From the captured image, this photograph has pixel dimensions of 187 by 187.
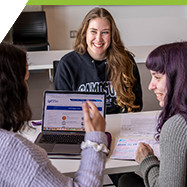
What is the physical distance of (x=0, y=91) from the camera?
1.02 meters

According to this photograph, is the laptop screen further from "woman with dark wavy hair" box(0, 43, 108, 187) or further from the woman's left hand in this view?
"woman with dark wavy hair" box(0, 43, 108, 187)

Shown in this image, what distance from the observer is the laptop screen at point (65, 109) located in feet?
5.62

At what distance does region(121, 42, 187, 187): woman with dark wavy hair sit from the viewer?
Result: 3.70 ft

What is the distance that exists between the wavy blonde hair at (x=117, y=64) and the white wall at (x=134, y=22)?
3490mm

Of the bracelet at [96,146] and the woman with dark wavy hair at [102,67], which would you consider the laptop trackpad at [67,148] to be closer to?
the bracelet at [96,146]

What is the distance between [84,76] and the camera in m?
2.23

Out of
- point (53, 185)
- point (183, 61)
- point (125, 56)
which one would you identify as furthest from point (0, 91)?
point (125, 56)

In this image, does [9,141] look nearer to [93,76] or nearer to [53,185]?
[53,185]

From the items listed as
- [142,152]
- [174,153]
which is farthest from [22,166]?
[142,152]

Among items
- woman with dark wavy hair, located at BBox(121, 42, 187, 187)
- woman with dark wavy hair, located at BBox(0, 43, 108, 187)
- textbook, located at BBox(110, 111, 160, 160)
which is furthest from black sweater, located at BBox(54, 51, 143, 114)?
woman with dark wavy hair, located at BBox(0, 43, 108, 187)

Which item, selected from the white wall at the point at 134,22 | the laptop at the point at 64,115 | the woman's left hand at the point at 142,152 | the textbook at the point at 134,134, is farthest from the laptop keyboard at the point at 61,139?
the white wall at the point at 134,22

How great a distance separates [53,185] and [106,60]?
1.44 meters

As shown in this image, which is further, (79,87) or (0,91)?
(79,87)

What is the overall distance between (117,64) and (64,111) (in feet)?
2.28
